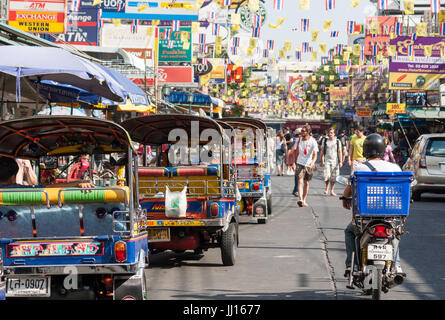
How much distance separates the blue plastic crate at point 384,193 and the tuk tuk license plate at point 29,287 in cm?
287

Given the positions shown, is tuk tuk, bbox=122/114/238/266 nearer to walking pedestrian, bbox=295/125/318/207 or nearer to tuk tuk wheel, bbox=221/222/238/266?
tuk tuk wheel, bbox=221/222/238/266

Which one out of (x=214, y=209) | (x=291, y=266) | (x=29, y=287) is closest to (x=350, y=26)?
(x=291, y=266)

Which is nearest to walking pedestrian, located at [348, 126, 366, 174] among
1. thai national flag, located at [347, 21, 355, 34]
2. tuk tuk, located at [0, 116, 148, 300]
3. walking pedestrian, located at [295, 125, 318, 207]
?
walking pedestrian, located at [295, 125, 318, 207]

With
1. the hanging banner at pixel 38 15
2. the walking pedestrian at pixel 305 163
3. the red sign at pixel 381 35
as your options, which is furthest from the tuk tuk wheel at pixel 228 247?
the red sign at pixel 381 35

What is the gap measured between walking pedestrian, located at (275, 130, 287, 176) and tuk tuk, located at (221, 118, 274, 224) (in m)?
13.4

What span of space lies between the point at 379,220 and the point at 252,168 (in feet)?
27.4

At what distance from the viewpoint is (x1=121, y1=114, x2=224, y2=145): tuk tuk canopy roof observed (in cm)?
1032

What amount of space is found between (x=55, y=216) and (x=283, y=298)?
2420 millimetres

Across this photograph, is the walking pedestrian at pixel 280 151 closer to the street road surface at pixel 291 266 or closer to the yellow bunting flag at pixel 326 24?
the yellow bunting flag at pixel 326 24

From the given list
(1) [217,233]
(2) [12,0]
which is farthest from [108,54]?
(1) [217,233]

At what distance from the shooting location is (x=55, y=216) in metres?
6.43

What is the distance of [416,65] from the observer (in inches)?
1384

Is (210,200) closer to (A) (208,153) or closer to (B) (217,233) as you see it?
(B) (217,233)

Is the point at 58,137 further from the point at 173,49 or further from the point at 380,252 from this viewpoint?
the point at 173,49
